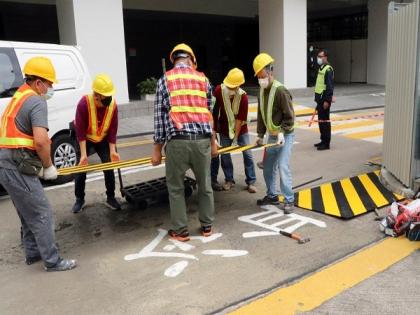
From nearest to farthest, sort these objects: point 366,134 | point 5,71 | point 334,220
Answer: point 334,220, point 5,71, point 366,134

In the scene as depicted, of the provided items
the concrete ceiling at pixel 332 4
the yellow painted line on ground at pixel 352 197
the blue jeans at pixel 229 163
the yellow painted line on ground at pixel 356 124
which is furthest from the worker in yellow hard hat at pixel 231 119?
the concrete ceiling at pixel 332 4

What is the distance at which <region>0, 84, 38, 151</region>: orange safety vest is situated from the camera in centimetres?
362

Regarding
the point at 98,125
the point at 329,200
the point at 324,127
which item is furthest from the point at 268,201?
the point at 324,127

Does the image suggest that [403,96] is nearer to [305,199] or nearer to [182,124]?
[305,199]

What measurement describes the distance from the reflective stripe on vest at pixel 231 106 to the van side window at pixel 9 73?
2.87m

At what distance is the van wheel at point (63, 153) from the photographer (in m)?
6.81

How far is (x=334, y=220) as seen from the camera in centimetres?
494

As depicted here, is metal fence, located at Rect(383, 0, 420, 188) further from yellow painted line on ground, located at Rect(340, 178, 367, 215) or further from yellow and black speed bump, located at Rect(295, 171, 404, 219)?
yellow painted line on ground, located at Rect(340, 178, 367, 215)

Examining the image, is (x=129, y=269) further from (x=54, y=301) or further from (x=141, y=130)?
(x=141, y=130)

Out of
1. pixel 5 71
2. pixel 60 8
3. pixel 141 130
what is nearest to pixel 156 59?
pixel 60 8

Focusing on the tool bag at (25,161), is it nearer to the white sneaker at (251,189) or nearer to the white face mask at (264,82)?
the white face mask at (264,82)

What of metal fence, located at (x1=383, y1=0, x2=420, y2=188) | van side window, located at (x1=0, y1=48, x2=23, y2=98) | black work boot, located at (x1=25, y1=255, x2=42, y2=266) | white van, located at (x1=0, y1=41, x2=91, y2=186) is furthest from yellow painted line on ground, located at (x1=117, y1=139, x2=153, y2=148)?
black work boot, located at (x1=25, y1=255, x2=42, y2=266)

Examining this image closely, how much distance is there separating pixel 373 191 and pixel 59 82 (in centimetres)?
475

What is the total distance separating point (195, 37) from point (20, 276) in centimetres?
2202
